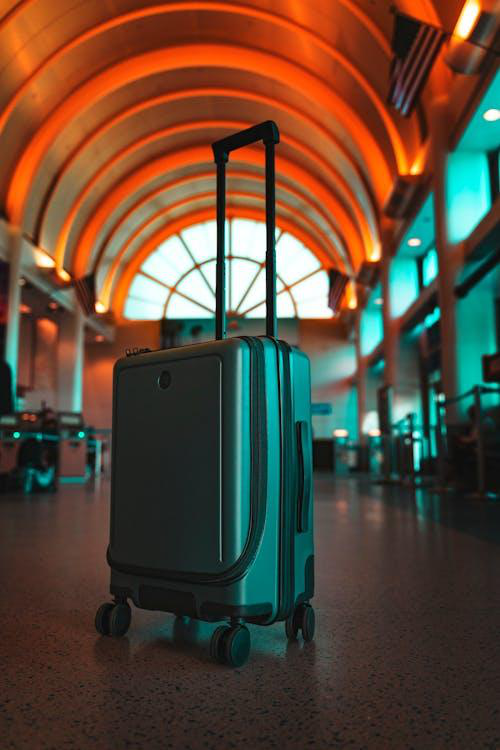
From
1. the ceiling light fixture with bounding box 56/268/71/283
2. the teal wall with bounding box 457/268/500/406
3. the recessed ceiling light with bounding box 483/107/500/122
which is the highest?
the ceiling light fixture with bounding box 56/268/71/283

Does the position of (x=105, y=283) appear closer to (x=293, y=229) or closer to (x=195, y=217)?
(x=195, y=217)

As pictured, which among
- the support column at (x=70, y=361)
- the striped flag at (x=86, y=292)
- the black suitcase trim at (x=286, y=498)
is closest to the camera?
Result: the black suitcase trim at (x=286, y=498)

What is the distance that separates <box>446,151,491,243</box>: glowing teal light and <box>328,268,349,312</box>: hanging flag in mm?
10076

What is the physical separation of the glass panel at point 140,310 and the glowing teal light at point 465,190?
19.2 meters

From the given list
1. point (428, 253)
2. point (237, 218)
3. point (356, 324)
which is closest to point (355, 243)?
point (356, 324)

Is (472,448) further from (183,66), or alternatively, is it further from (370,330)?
(370,330)

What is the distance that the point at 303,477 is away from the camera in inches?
57.4

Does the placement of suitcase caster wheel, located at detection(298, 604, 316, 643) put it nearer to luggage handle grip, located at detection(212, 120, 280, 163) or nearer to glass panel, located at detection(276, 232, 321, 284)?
luggage handle grip, located at detection(212, 120, 280, 163)

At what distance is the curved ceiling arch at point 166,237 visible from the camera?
27594mm

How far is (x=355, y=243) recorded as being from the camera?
68.4 ft

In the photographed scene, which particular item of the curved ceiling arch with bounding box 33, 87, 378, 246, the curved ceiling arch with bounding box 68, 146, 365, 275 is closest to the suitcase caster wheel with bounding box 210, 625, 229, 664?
the curved ceiling arch with bounding box 33, 87, 378, 246

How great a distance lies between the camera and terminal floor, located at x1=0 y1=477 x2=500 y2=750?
91 cm

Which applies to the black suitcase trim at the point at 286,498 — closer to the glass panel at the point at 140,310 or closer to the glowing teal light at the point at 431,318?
the glowing teal light at the point at 431,318

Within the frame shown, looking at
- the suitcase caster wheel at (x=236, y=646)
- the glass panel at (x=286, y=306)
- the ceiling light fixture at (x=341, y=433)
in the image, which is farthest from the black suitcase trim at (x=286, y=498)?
the glass panel at (x=286, y=306)
